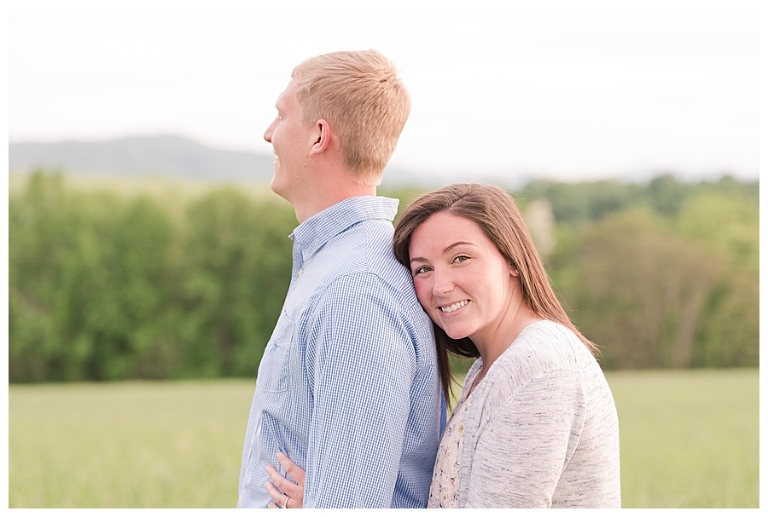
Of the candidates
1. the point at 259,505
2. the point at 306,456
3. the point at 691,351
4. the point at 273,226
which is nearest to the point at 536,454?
the point at 306,456

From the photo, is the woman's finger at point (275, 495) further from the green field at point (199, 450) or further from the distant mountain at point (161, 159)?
the distant mountain at point (161, 159)

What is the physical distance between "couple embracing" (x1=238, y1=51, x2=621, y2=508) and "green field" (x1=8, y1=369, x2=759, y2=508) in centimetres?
505

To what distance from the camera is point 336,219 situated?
2.42 m

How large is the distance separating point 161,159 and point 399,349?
2286 inches

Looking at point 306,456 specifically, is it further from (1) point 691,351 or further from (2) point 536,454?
(1) point 691,351

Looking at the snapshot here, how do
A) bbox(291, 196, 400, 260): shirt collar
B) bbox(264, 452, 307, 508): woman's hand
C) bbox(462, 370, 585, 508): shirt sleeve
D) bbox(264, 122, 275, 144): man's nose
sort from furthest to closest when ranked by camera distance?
bbox(264, 122, 275, 144): man's nose → bbox(291, 196, 400, 260): shirt collar → bbox(264, 452, 307, 508): woman's hand → bbox(462, 370, 585, 508): shirt sleeve

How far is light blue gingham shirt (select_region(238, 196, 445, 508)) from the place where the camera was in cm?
207

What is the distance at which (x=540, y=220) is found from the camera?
42.5 meters

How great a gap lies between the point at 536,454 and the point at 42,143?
50.7m

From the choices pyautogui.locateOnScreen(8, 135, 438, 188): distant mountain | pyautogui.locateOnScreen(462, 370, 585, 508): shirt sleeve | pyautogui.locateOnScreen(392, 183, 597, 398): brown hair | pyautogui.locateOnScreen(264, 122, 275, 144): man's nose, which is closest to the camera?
pyautogui.locateOnScreen(462, 370, 585, 508): shirt sleeve

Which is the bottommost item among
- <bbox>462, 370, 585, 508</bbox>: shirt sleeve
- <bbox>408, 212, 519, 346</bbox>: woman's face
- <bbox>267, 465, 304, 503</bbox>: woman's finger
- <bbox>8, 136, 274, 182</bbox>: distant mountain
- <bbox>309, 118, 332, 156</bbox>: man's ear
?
<bbox>8, 136, 274, 182</bbox>: distant mountain

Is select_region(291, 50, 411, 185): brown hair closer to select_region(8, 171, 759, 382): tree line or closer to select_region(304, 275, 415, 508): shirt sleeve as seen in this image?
select_region(304, 275, 415, 508): shirt sleeve

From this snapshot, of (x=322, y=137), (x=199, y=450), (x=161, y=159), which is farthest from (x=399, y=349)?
(x=161, y=159)

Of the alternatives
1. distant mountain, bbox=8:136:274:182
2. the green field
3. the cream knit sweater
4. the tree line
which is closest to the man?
the cream knit sweater
